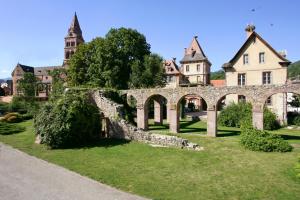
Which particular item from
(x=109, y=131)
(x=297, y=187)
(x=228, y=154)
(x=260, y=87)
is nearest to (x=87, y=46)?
(x=109, y=131)

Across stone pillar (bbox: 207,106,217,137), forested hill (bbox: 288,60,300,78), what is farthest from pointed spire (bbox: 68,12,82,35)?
forested hill (bbox: 288,60,300,78)

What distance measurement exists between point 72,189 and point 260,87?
17698 millimetres

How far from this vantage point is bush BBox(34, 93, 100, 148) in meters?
19.6

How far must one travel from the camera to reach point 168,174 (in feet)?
42.5

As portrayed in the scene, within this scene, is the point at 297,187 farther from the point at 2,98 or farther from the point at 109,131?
the point at 2,98

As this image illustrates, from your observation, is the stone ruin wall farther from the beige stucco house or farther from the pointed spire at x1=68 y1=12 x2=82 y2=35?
the pointed spire at x1=68 y1=12 x2=82 y2=35

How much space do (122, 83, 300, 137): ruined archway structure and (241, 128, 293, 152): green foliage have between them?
458 cm

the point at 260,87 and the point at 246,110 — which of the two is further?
the point at 246,110

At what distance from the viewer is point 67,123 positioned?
65.2ft

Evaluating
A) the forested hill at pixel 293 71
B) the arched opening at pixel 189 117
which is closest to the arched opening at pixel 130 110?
the arched opening at pixel 189 117

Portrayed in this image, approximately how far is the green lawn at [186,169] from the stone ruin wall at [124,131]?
100cm

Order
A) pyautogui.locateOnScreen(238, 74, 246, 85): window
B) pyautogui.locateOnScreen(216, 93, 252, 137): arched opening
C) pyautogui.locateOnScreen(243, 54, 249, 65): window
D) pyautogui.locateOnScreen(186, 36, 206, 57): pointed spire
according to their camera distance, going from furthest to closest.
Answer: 1. pyautogui.locateOnScreen(186, 36, 206, 57): pointed spire
2. pyautogui.locateOnScreen(238, 74, 246, 85): window
3. pyautogui.locateOnScreen(243, 54, 249, 65): window
4. pyautogui.locateOnScreen(216, 93, 252, 137): arched opening

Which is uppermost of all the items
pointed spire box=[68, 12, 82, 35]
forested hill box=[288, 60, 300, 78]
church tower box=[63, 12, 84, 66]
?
pointed spire box=[68, 12, 82, 35]

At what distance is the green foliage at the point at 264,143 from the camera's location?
17.8 meters
